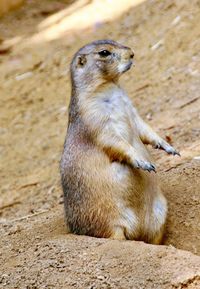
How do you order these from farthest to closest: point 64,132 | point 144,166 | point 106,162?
1. point 64,132
2. point 106,162
3. point 144,166

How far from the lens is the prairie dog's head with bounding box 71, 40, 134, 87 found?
4.71 m

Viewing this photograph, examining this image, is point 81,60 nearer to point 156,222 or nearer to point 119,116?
point 119,116

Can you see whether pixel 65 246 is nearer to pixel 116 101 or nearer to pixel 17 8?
pixel 116 101

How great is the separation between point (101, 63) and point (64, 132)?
143 inches

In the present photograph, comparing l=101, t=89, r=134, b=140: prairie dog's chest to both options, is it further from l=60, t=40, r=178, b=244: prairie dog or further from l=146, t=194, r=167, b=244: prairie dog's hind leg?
l=146, t=194, r=167, b=244: prairie dog's hind leg

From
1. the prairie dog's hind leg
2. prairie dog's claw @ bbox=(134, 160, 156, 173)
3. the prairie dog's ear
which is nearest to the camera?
prairie dog's claw @ bbox=(134, 160, 156, 173)

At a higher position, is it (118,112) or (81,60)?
(81,60)

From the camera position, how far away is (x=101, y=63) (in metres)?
4.74

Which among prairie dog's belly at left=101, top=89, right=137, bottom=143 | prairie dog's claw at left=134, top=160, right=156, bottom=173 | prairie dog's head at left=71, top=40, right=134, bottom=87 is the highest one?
prairie dog's head at left=71, top=40, right=134, bottom=87

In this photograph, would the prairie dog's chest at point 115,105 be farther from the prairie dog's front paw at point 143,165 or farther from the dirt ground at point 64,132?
the dirt ground at point 64,132

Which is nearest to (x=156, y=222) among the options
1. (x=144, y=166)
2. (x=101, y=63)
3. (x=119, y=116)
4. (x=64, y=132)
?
(x=144, y=166)

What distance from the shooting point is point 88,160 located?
4.53 m

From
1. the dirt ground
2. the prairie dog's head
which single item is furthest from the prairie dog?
the dirt ground

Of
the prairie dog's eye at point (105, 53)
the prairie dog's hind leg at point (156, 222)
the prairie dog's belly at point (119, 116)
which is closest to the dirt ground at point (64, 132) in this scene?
the prairie dog's hind leg at point (156, 222)
